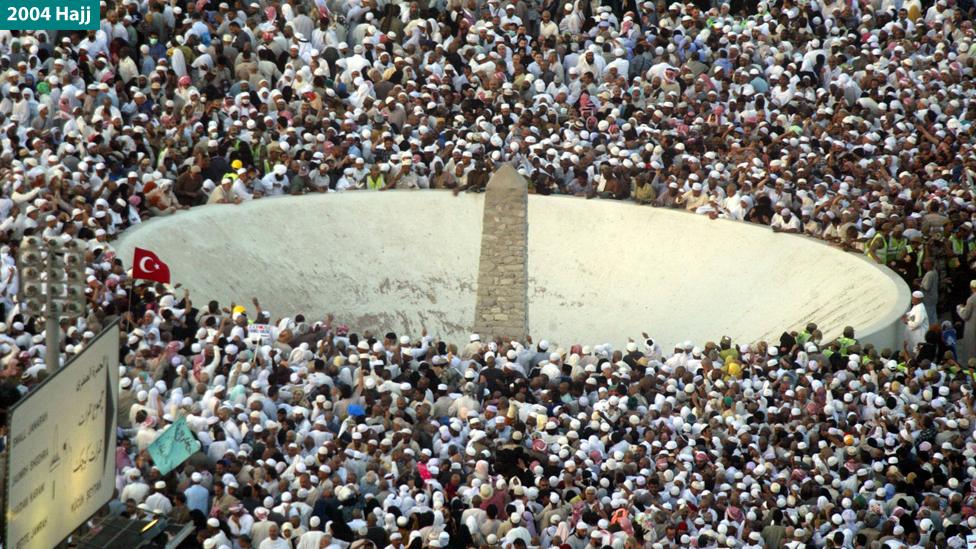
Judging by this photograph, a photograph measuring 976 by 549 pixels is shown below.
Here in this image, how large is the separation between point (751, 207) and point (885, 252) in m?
2.65

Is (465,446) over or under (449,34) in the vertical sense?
under

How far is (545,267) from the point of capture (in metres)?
38.8

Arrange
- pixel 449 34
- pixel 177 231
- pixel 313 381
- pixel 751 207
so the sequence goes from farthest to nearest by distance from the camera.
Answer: pixel 449 34
pixel 751 207
pixel 177 231
pixel 313 381

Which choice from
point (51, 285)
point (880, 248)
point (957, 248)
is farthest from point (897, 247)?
point (51, 285)

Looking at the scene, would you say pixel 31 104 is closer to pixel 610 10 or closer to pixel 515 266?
pixel 515 266

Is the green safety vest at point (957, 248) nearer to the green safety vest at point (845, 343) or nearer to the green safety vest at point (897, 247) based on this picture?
the green safety vest at point (897, 247)

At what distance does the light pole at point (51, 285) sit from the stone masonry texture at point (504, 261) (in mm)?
11795

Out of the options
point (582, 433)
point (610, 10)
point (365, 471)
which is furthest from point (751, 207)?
point (365, 471)

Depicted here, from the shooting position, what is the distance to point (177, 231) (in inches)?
1389

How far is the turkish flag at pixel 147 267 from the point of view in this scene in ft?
102

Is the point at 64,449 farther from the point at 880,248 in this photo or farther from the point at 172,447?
the point at 880,248

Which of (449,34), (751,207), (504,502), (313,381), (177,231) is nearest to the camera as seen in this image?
(504,502)

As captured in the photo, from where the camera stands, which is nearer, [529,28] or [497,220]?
[497,220]

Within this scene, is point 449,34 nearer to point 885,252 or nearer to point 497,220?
point 497,220
